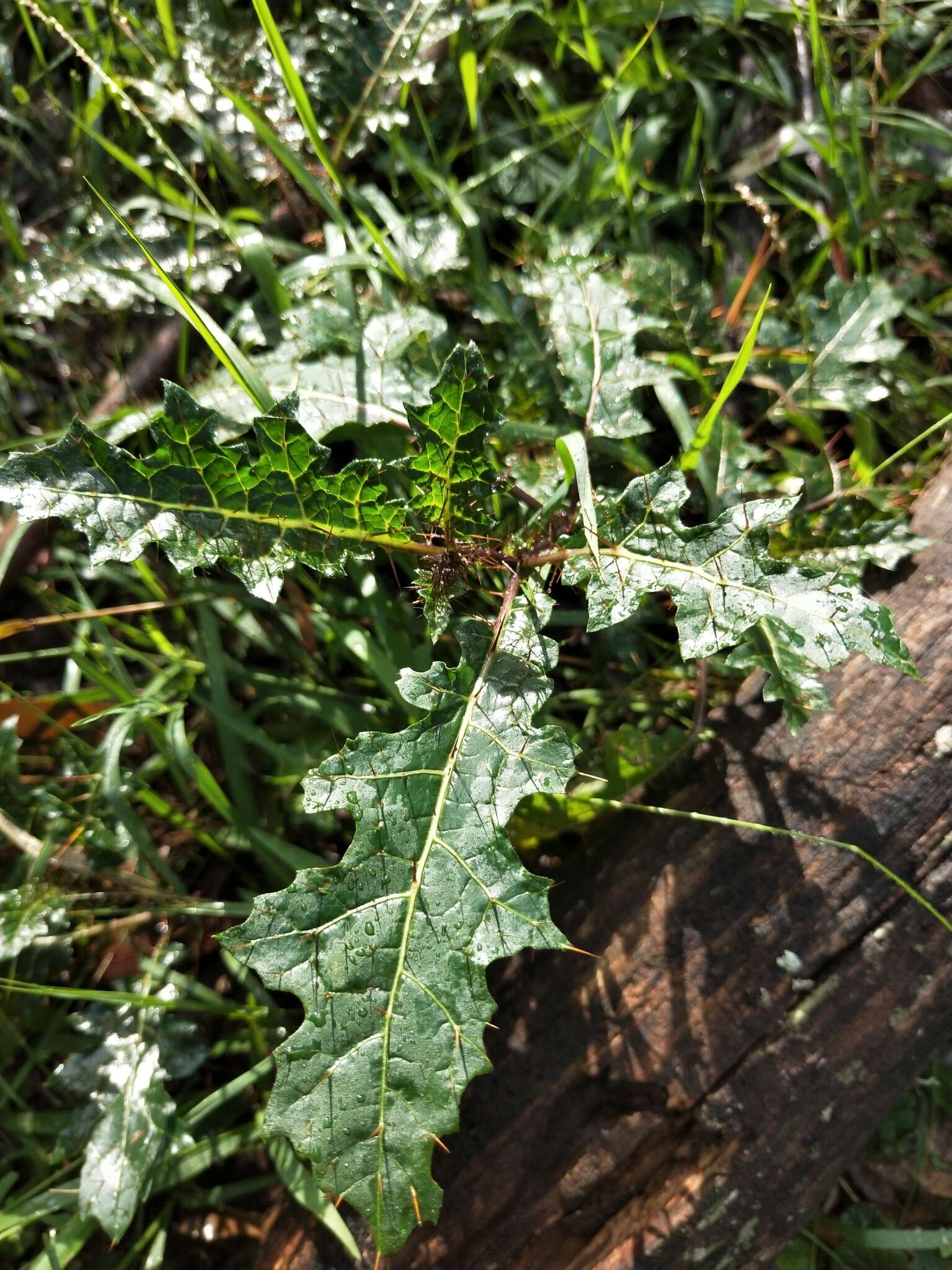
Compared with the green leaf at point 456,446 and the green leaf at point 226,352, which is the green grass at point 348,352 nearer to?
the green leaf at point 226,352

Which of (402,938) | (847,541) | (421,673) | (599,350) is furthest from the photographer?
(599,350)

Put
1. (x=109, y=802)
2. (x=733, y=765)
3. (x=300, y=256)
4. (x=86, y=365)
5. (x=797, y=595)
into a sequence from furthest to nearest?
(x=86, y=365) → (x=300, y=256) → (x=109, y=802) → (x=733, y=765) → (x=797, y=595)

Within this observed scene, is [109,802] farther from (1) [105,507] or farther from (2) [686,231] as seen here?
(2) [686,231]

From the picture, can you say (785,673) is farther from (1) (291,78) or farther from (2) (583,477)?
(1) (291,78)

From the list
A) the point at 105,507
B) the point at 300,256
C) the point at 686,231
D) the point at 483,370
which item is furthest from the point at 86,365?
the point at 686,231

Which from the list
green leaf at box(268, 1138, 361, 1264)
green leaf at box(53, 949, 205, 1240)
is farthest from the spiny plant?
green leaf at box(53, 949, 205, 1240)

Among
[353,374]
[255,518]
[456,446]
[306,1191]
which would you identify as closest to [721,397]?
[456,446]
